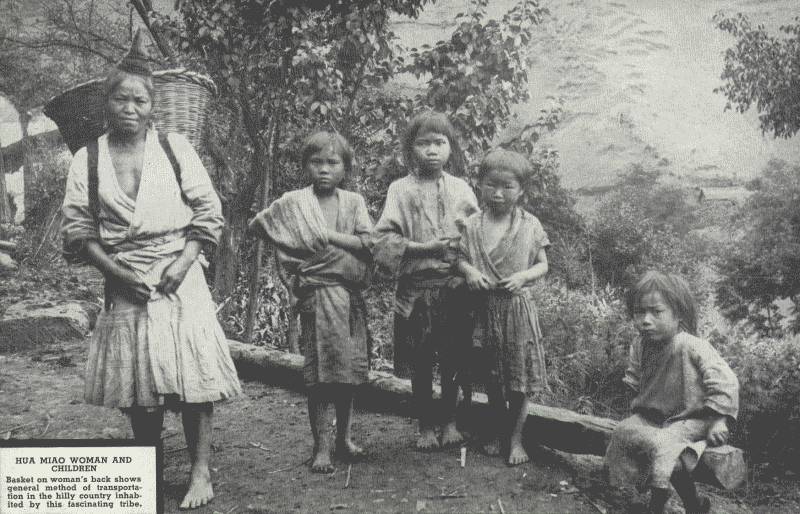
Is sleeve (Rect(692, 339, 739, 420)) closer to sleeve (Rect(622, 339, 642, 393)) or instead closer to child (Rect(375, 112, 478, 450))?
sleeve (Rect(622, 339, 642, 393))

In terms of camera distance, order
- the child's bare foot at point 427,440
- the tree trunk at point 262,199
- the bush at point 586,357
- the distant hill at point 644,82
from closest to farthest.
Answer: the child's bare foot at point 427,440
the bush at point 586,357
the tree trunk at point 262,199
the distant hill at point 644,82

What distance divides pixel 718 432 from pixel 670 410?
17 cm

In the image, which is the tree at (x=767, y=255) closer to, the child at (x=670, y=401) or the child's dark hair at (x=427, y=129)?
the child at (x=670, y=401)

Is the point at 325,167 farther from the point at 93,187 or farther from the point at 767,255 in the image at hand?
the point at 767,255

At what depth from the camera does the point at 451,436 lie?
10.1ft

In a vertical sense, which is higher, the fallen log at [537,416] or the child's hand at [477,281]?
the child's hand at [477,281]

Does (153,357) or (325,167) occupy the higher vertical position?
(325,167)

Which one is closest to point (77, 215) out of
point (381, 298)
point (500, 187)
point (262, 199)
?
point (500, 187)

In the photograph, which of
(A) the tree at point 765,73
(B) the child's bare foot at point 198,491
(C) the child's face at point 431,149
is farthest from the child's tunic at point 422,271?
(A) the tree at point 765,73

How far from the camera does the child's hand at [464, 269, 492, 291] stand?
108 inches

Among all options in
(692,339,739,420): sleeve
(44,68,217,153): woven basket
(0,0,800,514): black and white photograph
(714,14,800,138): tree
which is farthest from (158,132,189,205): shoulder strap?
(714,14,800,138): tree

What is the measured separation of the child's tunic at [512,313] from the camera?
278 cm

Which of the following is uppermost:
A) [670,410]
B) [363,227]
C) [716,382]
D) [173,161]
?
[173,161]

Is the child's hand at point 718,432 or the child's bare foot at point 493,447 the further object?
the child's bare foot at point 493,447
